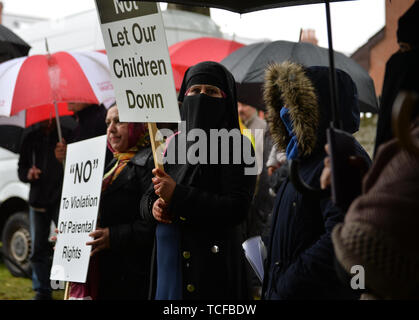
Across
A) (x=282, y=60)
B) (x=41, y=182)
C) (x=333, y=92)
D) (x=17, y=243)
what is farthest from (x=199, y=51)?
(x=333, y=92)

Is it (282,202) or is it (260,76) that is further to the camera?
(260,76)

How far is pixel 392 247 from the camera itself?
67.7 inches

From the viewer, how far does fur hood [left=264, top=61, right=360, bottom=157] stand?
3025 mm

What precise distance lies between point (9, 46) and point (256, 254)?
4.50 m

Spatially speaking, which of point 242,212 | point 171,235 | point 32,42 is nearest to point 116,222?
point 171,235

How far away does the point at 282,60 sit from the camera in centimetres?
583

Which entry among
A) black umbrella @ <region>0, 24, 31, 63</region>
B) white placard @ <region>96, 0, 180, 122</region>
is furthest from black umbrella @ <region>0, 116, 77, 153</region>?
white placard @ <region>96, 0, 180, 122</region>

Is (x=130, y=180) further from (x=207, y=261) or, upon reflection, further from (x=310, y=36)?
(x=310, y=36)

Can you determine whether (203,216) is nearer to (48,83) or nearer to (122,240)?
(122,240)

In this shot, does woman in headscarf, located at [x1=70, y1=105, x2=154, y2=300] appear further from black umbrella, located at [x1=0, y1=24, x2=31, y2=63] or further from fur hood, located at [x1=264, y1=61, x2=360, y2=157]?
black umbrella, located at [x1=0, y1=24, x2=31, y2=63]

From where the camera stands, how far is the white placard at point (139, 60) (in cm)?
317

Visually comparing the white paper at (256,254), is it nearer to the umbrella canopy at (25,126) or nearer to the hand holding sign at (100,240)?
the hand holding sign at (100,240)
